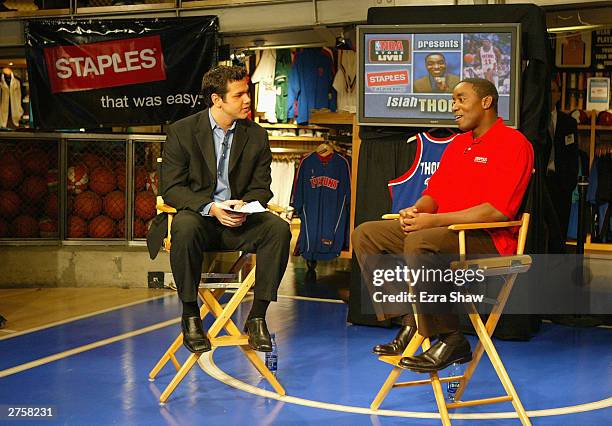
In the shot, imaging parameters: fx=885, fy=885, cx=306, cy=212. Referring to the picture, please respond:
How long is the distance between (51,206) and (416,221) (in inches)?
204

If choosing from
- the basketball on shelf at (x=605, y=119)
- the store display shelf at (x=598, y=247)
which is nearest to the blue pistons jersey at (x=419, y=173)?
the store display shelf at (x=598, y=247)

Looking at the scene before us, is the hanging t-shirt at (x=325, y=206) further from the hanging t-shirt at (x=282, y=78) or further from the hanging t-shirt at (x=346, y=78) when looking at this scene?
the hanging t-shirt at (x=282, y=78)

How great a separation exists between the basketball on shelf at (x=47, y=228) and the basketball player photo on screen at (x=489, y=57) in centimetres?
425

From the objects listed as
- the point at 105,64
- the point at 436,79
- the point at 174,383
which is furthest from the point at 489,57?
the point at 105,64

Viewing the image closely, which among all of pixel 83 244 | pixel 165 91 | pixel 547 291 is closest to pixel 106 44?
pixel 165 91

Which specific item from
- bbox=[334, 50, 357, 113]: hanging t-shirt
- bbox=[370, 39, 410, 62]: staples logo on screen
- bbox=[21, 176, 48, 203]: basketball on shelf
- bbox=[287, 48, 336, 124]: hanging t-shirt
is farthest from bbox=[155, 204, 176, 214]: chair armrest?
bbox=[287, 48, 336, 124]: hanging t-shirt

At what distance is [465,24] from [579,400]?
266cm

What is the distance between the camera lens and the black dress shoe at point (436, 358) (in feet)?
12.3

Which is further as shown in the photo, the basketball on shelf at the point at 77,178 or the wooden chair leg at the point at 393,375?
the basketball on shelf at the point at 77,178

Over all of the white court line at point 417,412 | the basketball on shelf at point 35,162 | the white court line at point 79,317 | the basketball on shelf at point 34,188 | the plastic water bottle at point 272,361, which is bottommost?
the white court line at point 79,317

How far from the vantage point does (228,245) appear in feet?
14.7

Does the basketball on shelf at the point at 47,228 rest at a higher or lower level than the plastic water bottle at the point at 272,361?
higher

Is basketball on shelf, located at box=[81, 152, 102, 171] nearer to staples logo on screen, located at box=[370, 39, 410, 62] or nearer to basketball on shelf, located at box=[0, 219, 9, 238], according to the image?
basketball on shelf, located at box=[0, 219, 9, 238]

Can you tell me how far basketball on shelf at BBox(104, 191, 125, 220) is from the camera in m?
8.24
